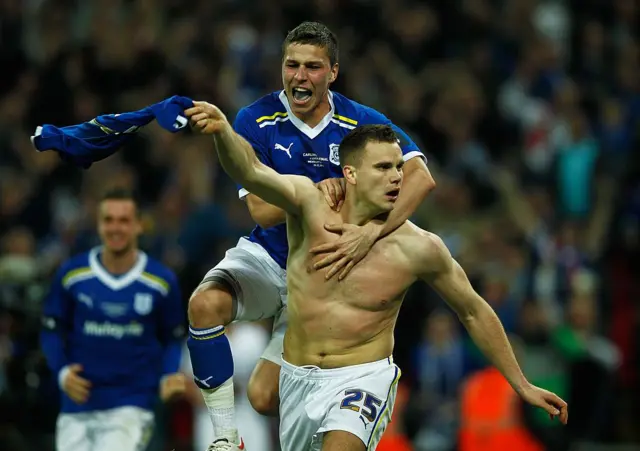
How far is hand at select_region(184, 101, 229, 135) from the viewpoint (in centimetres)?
601

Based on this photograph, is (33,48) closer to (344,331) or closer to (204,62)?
(204,62)

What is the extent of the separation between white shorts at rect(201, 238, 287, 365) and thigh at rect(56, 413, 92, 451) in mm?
1951

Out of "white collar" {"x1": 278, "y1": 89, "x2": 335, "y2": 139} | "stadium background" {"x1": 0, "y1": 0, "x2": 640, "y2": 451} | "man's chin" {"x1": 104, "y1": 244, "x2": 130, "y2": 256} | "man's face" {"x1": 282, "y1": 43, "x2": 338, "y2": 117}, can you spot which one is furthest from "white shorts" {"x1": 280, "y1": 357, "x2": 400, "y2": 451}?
"stadium background" {"x1": 0, "y1": 0, "x2": 640, "y2": 451}

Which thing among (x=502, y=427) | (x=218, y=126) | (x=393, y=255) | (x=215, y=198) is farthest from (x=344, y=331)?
(x=215, y=198)

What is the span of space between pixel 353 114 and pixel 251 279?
110 cm

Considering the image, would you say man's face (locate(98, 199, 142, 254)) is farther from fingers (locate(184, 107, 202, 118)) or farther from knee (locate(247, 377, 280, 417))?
fingers (locate(184, 107, 202, 118))

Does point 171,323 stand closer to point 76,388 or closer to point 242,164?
point 76,388

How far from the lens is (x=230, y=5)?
50.7 ft

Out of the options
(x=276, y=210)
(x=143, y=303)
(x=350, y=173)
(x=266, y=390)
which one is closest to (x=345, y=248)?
(x=350, y=173)

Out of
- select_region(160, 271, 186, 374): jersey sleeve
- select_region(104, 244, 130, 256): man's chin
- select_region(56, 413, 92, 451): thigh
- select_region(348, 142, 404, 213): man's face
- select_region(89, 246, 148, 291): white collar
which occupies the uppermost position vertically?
select_region(348, 142, 404, 213): man's face

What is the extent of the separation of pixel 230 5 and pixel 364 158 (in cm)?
909

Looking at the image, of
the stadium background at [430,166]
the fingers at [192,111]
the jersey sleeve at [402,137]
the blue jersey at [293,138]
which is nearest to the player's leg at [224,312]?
the blue jersey at [293,138]

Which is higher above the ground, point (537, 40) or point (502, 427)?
point (537, 40)

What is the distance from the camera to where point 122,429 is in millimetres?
8812
